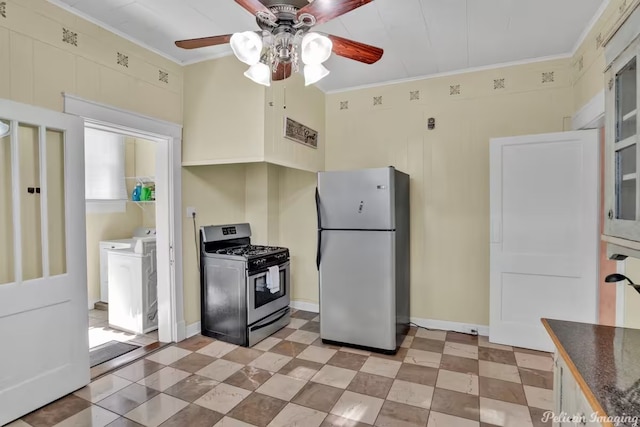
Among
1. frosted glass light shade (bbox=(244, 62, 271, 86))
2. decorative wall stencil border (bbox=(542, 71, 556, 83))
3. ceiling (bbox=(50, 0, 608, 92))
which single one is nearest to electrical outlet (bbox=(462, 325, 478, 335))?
decorative wall stencil border (bbox=(542, 71, 556, 83))

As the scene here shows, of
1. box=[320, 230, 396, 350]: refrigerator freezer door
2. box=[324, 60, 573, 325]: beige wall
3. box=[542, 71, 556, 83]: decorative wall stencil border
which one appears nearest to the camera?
box=[320, 230, 396, 350]: refrigerator freezer door

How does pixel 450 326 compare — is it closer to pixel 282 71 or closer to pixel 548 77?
pixel 548 77

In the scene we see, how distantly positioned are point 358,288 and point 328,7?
2.29m

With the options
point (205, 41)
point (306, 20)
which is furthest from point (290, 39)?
point (205, 41)

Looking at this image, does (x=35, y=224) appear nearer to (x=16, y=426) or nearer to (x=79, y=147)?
(x=79, y=147)

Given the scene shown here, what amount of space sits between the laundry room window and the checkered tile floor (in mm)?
2288

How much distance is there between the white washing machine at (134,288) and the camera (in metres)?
3.53

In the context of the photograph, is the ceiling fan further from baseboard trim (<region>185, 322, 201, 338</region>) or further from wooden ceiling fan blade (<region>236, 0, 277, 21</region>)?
baseboard trim (<region>185, 322, 201, 338</region>)

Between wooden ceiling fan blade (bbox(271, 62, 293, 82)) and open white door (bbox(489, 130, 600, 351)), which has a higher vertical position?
wooden ceiling fan blade (bbox(271, 62, 293, 82))

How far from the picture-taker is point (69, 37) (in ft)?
7.78

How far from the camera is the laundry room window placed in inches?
166

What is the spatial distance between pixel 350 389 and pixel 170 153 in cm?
256

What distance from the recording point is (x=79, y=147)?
7.98 ft

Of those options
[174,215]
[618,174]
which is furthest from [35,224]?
[618,174]
